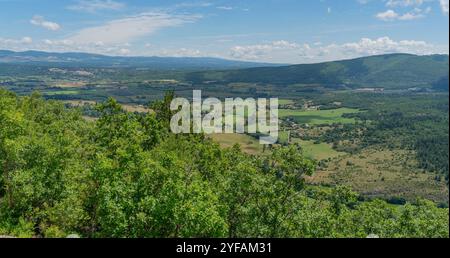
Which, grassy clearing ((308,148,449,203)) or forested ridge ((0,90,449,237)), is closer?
forested ridge ((0,90,449,237))

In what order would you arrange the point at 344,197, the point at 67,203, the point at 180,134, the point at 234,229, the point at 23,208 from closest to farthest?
1. the point at 67,203
2. the point at 23,208
3. the point at 234,229
4. the point at 344,197
5. the point at 180,134

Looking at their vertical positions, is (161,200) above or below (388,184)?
above

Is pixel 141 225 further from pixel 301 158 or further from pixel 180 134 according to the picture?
pixel 180 134

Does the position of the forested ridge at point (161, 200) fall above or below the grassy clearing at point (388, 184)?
above

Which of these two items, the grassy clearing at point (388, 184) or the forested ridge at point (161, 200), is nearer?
the forested ridge at point (161, 200)

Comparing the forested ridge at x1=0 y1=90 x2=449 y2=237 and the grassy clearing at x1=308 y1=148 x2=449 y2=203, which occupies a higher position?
the forested ridge at x1=0 y1=90 x2=449 y2=237

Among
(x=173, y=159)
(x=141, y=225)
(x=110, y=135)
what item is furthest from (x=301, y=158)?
(x=110, y=135)

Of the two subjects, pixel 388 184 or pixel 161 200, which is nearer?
pixel 161 200
